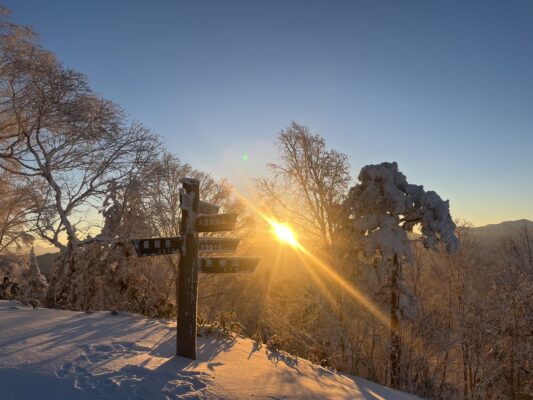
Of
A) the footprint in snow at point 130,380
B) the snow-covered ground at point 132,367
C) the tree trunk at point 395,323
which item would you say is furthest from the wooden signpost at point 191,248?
the tree trunk at point 395,323

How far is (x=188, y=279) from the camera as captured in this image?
20.6 feet

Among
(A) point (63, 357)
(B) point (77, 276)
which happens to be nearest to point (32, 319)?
(A) point (63, 357)

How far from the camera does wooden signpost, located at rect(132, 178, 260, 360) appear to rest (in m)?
6.15

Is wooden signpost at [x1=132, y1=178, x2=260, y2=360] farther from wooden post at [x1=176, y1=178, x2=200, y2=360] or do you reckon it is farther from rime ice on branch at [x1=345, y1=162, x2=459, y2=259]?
rime ice on branch at [x1=345, y1=162, x2=459, y2=259]

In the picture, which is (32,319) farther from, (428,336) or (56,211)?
(428,336)

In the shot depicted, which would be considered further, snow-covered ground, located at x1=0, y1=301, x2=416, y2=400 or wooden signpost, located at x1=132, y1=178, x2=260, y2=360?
wooden signpost, located at x1=132, y1=178, x2=260, y2=360

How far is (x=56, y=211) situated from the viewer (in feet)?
44.9

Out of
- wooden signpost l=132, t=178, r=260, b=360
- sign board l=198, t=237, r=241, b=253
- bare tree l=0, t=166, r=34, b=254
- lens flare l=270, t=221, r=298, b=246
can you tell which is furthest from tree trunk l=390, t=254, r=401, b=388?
bare tree l=0, t=166, r=34, b=254

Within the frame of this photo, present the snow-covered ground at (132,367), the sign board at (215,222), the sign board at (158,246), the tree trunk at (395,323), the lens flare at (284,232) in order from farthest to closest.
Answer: the lens flare at (284,232)
the tree trunk at (395,323)
the sign board at (158,246)
the sign board at (215,222)
the snow-covered ground at (132,367)

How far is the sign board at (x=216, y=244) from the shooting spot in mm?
6652

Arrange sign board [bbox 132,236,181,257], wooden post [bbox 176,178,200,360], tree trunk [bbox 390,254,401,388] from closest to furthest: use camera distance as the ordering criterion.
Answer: wooden post [bbox 176,178,200,360] → sign board [bbox 132,236,181,257] → tree trunk [bbox 390,254,401,388]

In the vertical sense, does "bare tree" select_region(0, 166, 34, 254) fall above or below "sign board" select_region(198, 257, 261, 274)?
above

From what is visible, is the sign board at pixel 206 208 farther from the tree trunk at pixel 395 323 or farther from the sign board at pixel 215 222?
the tree trunk at pixel 395 323

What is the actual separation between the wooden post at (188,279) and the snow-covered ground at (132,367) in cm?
33
